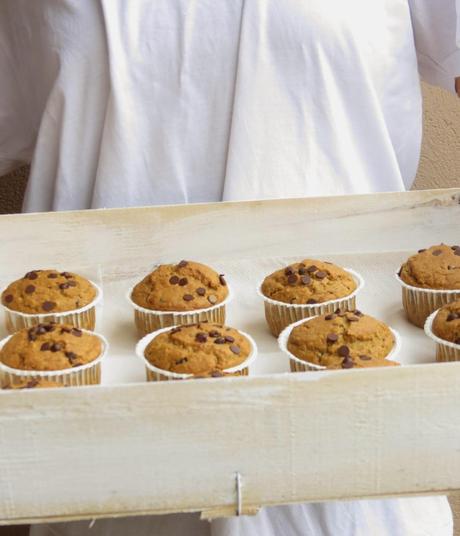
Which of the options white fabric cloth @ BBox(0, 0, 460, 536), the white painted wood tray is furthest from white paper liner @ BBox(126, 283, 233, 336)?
the white painted wood tray

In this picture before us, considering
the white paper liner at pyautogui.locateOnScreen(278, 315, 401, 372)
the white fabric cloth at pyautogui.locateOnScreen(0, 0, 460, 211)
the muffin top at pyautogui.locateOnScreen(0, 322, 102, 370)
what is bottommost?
the white paper liner at pyautogui.locateOnScreen(278, 315, 401, 372)

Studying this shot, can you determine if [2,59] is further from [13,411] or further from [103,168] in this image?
[13,411]

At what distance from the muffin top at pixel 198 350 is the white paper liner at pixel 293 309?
13 centimetres

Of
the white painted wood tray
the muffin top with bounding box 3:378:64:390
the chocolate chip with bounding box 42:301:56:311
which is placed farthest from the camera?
the chocolate chip with bounding box 42:301:56:311

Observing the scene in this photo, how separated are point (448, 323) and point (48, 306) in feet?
2.08

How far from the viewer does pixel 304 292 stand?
5.19 ft

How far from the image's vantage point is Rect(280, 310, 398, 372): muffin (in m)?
1.38

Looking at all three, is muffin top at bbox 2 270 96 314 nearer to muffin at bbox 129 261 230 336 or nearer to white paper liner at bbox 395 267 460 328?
muffin at bbox 129 261 230 336

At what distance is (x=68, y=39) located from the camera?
1637mm

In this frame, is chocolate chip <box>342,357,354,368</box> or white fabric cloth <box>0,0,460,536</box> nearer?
chocolate chip <box>342,357,354,368</box>

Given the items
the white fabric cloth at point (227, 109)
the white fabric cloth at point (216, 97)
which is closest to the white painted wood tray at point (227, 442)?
the white fabric cloth at point (227, 109)

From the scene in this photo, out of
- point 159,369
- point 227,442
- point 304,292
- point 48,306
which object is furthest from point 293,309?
point 227,442

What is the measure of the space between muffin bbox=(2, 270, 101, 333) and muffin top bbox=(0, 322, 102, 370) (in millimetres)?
111

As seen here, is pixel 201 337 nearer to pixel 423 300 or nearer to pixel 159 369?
pixel 159 369
